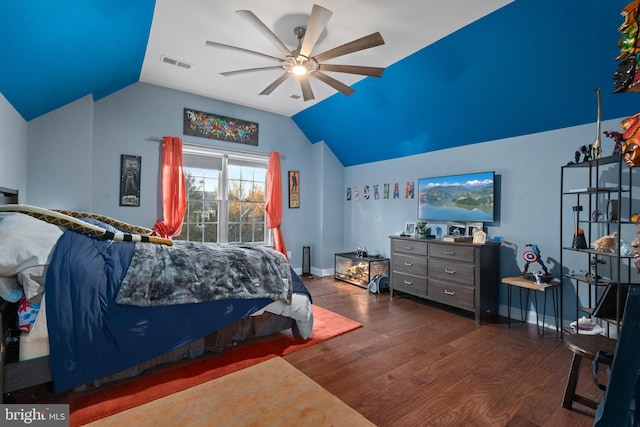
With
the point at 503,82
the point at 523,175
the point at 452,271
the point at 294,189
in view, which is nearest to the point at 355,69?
the point at 503,82

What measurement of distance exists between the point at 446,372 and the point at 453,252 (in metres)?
1.64

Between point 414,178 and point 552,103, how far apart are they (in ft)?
6.43

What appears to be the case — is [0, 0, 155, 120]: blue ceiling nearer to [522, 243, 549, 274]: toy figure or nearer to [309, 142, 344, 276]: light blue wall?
[309, 142, 344, 276]: light blue wall

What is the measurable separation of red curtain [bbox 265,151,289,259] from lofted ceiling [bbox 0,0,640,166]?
1414mm

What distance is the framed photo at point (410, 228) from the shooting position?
4535mm

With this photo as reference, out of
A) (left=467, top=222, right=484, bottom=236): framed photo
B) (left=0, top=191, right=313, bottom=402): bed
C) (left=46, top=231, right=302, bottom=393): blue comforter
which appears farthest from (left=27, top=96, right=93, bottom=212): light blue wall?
(left=467, top=222, right=484, bottom=236): framed photo

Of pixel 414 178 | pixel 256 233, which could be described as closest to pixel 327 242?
pixel 256 233

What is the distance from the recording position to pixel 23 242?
177 cm

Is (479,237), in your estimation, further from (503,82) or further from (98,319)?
(98,319)

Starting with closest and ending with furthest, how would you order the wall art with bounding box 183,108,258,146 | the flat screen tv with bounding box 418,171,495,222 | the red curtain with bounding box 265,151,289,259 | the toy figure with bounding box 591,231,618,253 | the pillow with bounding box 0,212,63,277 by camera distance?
the pillow with bounding box 0,212,63,277, the toy figure with bounding box 591,231,618,253, the flat screen tv with bounding box 418,171,495,222, the wall art with bounding box 183,108,258,146, the red curtain with bounding box 265,151,289,259

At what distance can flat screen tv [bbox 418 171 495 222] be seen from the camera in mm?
3680

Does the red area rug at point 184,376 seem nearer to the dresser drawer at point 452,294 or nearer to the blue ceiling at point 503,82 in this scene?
the dresser drawer at point 452,294

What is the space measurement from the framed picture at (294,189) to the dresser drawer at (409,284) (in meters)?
2.27

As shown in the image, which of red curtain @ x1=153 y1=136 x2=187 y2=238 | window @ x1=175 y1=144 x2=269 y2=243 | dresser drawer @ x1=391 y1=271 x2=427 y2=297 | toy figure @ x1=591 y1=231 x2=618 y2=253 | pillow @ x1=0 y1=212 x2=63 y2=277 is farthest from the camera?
window @ x1=175 y1=144 x2=269 y2=243
